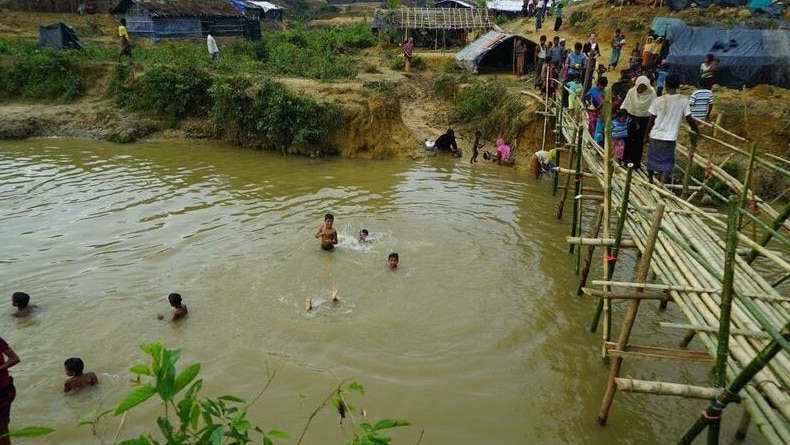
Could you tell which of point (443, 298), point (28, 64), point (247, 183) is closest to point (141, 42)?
point (28, 64)

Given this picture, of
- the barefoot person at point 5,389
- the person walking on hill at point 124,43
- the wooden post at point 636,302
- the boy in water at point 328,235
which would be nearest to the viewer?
the barefoot person at point 5,389

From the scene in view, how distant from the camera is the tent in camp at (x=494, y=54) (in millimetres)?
18734

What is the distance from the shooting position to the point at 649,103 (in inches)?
313

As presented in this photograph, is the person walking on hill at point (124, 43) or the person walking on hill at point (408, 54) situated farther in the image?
the person walking on hill at point (408, 54)

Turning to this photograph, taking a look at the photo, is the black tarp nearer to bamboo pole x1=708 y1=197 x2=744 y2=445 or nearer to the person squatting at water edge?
the person squatting at water edge

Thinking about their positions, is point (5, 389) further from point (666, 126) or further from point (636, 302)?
point (666, 126)

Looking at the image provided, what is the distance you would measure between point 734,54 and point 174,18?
2476 cm

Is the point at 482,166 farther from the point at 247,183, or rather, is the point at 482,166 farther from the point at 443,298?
the point at 443,298

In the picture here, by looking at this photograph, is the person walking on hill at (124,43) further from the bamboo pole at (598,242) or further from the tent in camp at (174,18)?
the bamboo pole at (598,242)

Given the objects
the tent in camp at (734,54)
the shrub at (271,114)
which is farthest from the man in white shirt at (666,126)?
the tent in camp at (734,54)

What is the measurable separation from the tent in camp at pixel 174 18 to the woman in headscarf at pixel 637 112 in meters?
24.5

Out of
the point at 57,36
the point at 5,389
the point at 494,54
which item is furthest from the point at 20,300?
the point at 494,54

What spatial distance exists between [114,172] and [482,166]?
9763mm

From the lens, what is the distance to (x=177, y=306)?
6750 mm
